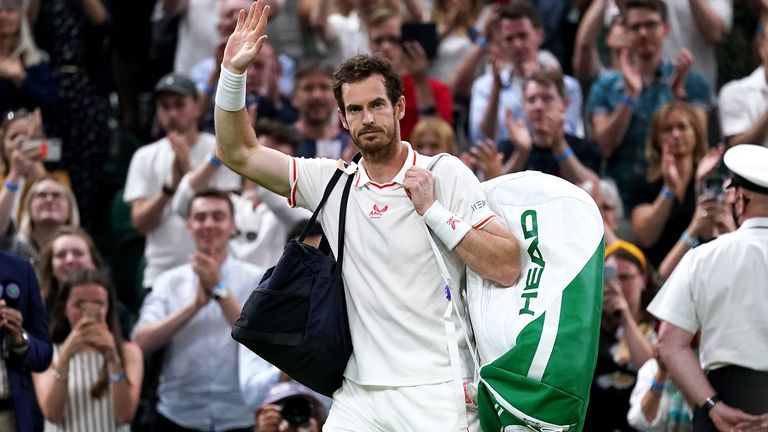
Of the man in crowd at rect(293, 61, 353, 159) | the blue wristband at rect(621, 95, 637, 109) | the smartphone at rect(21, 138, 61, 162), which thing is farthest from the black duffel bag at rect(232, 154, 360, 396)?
the blue wristband at rect(621, 95, 637, 109)

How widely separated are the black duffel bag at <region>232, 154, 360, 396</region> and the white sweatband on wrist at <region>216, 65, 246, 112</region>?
0.58 metres

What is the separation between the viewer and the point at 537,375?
582 centimetres

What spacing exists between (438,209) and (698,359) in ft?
7.38

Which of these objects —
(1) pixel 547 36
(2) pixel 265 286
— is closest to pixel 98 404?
(2) pixel 265 286

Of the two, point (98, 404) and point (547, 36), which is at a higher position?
point (547, 36)

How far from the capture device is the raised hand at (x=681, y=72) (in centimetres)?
1066

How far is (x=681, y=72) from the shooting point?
1075 centimetres

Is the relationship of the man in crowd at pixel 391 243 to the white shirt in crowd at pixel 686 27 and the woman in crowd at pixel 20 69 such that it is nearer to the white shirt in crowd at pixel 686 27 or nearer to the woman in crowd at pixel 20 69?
the woman in crowd at pixel 20 69

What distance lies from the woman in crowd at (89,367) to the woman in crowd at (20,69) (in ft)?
10.1

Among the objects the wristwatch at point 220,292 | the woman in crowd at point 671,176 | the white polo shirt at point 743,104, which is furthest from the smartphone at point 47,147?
the white polo shirt at point 743,104

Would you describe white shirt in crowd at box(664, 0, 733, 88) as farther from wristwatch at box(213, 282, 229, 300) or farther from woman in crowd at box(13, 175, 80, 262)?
woman in crowd at box(13, 175, 80, 262)

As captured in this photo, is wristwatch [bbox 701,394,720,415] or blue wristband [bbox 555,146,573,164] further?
blue wristband [bbox 555,146,573,164]

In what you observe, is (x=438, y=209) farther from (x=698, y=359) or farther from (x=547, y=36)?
(x=547, y=36)

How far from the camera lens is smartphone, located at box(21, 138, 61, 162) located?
→ 997cm
